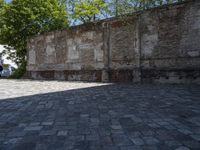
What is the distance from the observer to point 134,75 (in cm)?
1384

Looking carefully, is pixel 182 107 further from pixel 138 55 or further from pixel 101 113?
pixel 138 55

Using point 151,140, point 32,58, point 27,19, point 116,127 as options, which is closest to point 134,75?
point 116,127

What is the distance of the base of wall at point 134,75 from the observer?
38.6 ft

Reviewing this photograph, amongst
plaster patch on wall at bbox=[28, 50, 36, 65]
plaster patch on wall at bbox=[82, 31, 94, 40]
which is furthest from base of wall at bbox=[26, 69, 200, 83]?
plaster patch on wall at bbox=[28, 50, 36, 65]

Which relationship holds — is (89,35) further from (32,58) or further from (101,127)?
(101,127)

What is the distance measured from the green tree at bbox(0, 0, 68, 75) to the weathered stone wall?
4368 millimetres

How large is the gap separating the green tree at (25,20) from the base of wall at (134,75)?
6260 millimetres

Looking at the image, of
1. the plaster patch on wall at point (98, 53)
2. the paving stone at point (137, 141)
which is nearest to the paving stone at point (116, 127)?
the paving stone at point (137, 141)

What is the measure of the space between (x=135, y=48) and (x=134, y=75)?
152cm

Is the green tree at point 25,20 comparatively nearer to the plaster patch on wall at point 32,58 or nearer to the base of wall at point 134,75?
the plaster patch on wall at point 32,58

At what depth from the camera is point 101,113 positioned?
5.39 meters

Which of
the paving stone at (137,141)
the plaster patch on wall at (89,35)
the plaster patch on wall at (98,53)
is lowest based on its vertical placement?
the paving stone at (137,141)

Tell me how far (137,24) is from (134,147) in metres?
11.5

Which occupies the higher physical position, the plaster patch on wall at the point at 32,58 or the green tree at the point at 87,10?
the green tree at the point at 87,10
